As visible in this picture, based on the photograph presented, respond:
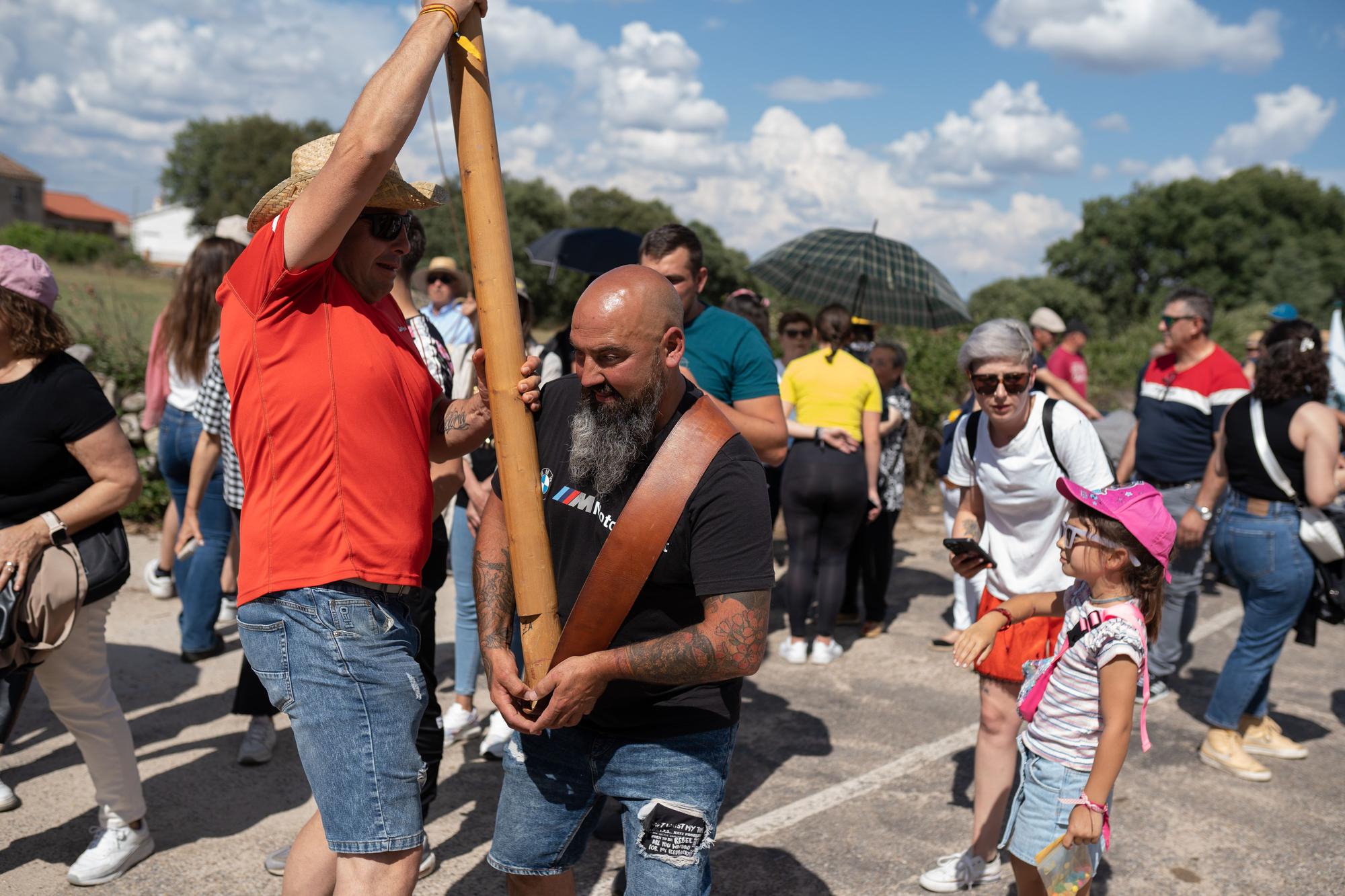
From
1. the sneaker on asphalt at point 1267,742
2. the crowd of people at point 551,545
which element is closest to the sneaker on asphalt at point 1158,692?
the sneaker on asphalt at point 1267,742

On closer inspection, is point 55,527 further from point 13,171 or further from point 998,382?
point 13,171

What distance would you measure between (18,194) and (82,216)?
55.2 ft

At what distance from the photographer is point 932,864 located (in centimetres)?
386

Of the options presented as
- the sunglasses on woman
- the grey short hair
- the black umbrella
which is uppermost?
the black umbrella

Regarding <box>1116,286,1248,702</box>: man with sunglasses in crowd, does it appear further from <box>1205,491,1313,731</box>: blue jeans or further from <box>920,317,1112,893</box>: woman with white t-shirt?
<box>920,317,1112,893</box>: woman with white t-shirt

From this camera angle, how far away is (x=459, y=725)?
477 centimetres

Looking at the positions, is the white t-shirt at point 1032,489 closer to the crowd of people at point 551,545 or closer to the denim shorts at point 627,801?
the crowd of people at point 551,545

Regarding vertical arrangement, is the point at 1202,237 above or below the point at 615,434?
above

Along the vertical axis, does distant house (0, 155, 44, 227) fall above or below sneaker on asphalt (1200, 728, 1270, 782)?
above

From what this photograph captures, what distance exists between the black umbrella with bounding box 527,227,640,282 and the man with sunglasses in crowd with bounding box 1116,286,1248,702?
133 inches

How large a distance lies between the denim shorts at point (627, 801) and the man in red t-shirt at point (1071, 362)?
8407mm

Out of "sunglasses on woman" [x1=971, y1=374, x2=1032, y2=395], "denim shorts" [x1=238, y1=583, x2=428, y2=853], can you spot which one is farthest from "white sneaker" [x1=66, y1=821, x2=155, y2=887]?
"sunglasses on woman" [x1=971, y1=374, x2=1032, y2=395]

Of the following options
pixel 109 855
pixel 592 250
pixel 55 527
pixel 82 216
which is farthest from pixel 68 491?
pixel 82 216

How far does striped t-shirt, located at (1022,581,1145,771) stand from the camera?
281 centimetres
